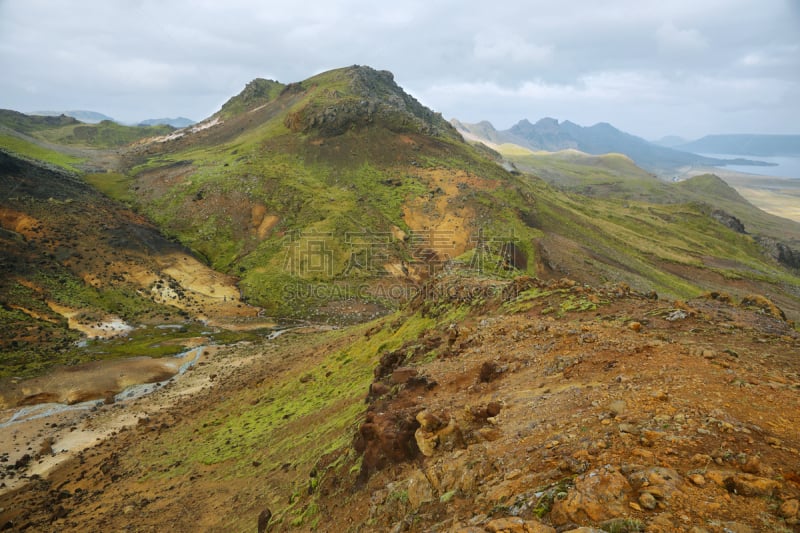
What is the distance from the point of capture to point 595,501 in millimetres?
6457

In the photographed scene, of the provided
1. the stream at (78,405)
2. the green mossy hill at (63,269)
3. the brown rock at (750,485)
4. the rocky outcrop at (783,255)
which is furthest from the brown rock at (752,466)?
the rocky outcrop at (783,255)

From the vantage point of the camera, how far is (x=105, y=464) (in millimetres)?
24609

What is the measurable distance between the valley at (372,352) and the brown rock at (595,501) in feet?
0.13

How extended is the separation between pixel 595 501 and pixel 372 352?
2163 centimetres

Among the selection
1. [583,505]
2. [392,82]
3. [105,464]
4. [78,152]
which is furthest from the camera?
[392,82]

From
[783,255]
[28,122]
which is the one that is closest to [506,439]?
[783,255]

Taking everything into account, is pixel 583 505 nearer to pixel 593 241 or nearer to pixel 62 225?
pixel 593 241

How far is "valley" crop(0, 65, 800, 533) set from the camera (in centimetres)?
792

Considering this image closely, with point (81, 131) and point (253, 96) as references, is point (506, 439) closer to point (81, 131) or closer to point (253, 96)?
point (253, 96)

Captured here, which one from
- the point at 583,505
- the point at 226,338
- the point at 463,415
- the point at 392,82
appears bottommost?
the point at 226,338

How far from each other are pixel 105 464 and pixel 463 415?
24533mm

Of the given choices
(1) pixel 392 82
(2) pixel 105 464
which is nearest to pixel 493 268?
(2) pixel 105 464

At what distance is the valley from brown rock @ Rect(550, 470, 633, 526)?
38 mm

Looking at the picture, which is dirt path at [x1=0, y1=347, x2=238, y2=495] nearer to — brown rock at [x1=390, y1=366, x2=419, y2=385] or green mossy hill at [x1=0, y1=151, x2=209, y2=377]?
green mossy hill at [x1=0, y1=151, x2=209, y2=377]
